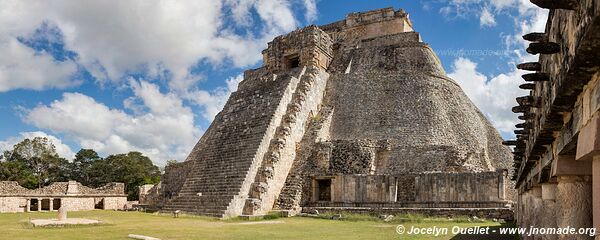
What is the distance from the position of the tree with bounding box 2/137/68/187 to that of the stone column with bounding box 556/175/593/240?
40483mm

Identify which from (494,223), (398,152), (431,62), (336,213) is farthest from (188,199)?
(431,62)

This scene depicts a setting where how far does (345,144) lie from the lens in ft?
70.9

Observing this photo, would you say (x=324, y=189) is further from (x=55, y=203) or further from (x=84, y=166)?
(x=84, y=166)

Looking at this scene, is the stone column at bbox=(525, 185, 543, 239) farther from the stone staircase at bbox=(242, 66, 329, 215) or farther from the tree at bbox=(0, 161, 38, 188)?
the tree at bbox=(0, 161, 38, 188)

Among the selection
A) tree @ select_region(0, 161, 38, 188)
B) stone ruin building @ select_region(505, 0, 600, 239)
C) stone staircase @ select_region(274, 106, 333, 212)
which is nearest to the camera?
stone ruin building @ select_region(505, 0, 600, 239)

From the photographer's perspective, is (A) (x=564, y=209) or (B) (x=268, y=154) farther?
(B) (x=268, y=154)

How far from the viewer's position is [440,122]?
24.1 meters

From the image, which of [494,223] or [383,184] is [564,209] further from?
[383,184]

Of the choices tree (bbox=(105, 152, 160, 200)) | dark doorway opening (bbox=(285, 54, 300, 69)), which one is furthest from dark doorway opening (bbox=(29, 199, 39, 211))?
dark doorway opening (bbox=(285, 54, 300, 69))

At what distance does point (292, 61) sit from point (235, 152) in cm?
1056

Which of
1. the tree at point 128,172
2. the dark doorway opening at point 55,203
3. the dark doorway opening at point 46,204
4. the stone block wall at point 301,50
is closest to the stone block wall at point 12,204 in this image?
the dark doorway opening at point 55,203

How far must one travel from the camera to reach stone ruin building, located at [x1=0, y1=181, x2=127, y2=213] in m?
26.3

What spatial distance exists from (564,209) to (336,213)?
13432mm

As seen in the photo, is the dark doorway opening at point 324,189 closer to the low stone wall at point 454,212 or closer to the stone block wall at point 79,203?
the low stone wall at point 454,212
